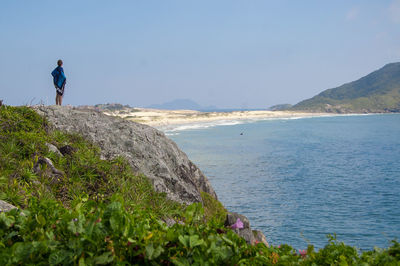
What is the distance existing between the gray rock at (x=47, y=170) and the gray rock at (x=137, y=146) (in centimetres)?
171

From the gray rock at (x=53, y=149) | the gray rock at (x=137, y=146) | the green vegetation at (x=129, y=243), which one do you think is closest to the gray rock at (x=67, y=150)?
the gray rock at (x=53, y=149)

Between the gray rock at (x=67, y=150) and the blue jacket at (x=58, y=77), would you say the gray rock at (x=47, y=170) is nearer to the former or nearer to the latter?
the gray rock at (x=67, y=150)

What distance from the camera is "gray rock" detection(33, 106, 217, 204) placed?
898cm

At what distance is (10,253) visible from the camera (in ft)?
9.45

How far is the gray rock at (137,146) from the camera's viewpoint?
898 centimetres

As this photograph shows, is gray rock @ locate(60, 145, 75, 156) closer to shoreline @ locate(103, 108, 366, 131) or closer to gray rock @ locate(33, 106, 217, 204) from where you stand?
gray rock @ locate(33, 106, 217, 204)

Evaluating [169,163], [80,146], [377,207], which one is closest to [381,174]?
[377,207]

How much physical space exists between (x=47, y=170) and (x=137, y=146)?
2850 millimetres

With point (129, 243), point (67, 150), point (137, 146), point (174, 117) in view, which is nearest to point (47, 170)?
point (67, 150)

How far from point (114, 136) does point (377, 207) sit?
59.3ft

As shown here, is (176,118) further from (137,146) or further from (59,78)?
(137,146)

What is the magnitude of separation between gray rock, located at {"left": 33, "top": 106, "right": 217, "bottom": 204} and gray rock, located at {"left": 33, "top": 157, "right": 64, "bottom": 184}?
171 centimetres

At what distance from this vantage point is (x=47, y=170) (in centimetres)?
729

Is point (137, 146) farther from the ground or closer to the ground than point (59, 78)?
closer to the ground
